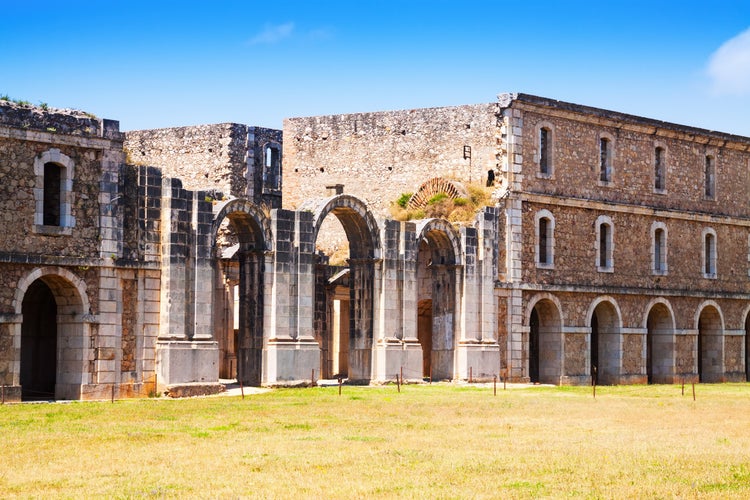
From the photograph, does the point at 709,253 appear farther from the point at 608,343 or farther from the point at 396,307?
the point at 396,307

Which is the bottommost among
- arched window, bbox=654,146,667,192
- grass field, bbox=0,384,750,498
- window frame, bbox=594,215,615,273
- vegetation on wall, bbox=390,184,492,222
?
grass field, bbox=0,384,750,498

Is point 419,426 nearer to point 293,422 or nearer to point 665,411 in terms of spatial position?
point 293,422

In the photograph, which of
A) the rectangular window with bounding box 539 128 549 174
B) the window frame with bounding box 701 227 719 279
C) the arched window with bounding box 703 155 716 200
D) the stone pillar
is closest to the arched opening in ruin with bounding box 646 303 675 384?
the window frame with bounding box 701 227 719 279

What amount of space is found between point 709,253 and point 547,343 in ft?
30.7

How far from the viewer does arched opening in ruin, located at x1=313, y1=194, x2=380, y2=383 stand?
35.8 meters

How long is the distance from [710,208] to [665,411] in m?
20.4

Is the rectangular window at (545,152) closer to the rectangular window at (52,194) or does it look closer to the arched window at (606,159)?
the arched window at (606,159)

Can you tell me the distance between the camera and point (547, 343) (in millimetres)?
41562

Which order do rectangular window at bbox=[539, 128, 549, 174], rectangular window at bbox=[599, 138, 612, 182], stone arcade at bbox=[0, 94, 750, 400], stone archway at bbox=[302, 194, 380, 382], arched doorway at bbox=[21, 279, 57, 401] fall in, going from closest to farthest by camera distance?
1. stone arcade at bbox=[0, 94, 750, 400]
2. arched doorway at bbox=[21, 279, 57, 401]
3. stone archway at bbox=[302, 194, 380, 382]
4. rectangular window at bbox=[539, 128, 549, 174]
5. rectangular window at bbox=[599, 138, 612, 182]

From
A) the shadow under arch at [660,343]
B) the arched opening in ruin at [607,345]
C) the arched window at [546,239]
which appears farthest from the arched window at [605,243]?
the shadow under arch at [660,343]

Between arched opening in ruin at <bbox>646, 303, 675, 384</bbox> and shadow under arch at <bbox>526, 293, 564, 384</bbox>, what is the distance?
5287mm

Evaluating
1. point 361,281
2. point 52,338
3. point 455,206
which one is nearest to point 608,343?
point 455,206

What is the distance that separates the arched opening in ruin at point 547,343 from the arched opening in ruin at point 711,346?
8200 millimetres

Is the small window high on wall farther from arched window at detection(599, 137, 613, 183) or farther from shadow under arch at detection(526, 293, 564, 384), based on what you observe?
arched window at detection(599, 137, 613, 183)
